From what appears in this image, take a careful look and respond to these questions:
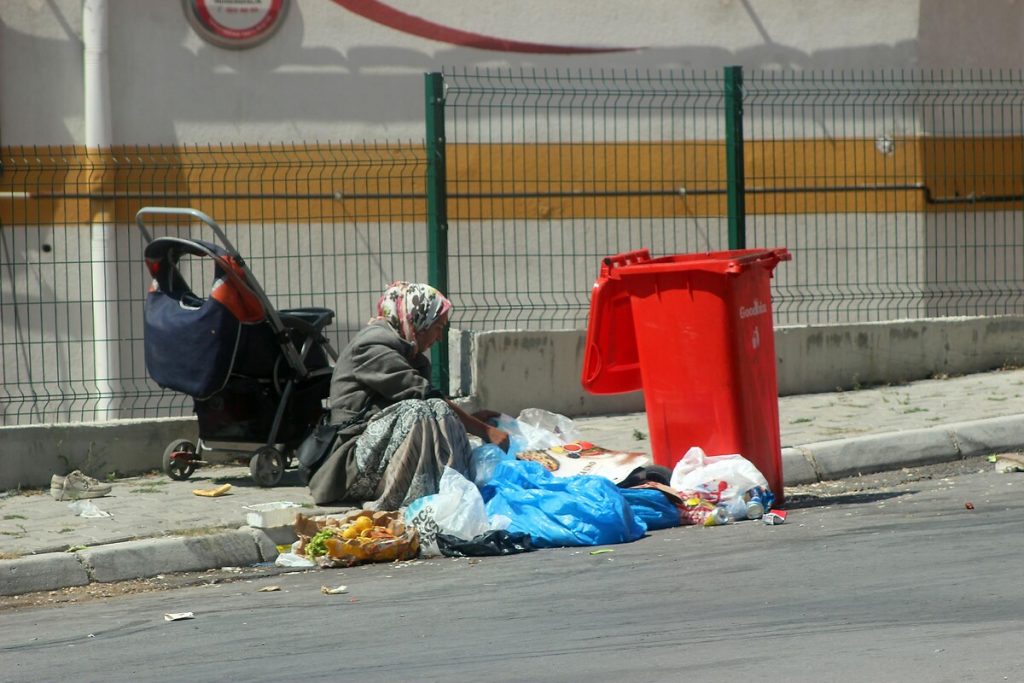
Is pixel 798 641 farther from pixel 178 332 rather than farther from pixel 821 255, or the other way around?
pixel 821 255

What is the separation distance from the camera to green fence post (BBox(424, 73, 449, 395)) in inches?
375

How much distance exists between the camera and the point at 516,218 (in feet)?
38.1

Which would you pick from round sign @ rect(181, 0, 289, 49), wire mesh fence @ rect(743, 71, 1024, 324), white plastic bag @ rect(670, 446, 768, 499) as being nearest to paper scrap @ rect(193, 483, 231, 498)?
white plastic bag @ rect(670, 446, 768, 499)

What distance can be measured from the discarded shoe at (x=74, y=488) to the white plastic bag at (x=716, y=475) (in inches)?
124

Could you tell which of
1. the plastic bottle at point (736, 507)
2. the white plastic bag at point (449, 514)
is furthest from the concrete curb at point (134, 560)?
the plastic bottle at point (736, 507)

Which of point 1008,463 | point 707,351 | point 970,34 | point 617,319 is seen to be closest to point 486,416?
point 617,319

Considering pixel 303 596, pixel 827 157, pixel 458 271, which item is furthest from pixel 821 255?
pixel 303 596

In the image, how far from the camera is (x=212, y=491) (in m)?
7.82

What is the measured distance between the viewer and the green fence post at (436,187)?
9531 millimetres

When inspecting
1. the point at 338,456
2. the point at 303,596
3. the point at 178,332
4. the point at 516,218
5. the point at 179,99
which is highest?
the point at 179,99

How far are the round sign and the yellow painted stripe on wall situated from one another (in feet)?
2.95

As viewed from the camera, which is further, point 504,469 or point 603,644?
point 504,469

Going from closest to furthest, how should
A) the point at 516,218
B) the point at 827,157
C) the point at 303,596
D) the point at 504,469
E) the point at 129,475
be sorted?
the point at 303,596, the point at 504,469, the point at 129,475, the point at 516,218, the point at 827,157

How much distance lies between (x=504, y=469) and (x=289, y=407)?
4.96 ft
